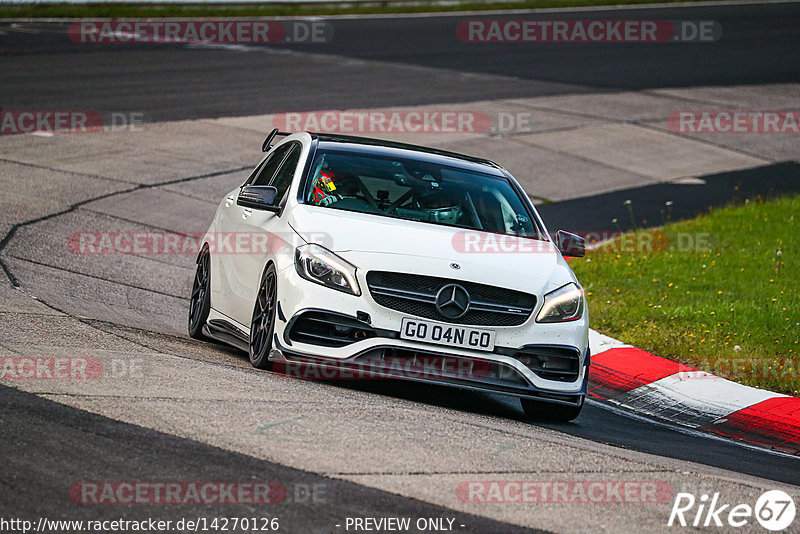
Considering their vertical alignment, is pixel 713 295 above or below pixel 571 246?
below

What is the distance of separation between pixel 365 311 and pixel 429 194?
60.3 inches

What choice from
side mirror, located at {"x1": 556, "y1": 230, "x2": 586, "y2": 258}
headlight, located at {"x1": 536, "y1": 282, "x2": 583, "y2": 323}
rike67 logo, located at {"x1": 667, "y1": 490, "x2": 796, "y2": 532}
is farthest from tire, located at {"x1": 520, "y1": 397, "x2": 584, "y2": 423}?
rike67 logo, located at {"x1": 667, "y1": 490, "x2": 796, "y2": 532}

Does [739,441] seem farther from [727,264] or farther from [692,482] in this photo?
[727,264]

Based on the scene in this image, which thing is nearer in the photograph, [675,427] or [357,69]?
[675,427]

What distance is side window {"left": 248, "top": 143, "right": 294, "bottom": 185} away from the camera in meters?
8.96

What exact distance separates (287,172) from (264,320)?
1.47 m

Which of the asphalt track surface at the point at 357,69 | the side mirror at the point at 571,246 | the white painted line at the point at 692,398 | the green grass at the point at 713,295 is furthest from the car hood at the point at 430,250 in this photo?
the asphalt track surface at the point at 357,69

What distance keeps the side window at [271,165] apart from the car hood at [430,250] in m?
1.32

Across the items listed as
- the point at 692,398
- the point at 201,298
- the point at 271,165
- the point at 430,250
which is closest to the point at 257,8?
the point at 271,165

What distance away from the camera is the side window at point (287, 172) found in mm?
8289

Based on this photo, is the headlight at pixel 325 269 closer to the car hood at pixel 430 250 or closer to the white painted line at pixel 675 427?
the car hood at pixel 430 250

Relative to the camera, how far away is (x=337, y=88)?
22469mm

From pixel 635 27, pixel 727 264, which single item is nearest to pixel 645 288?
pixel 727 264

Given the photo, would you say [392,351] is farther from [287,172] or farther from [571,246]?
[287,172]
